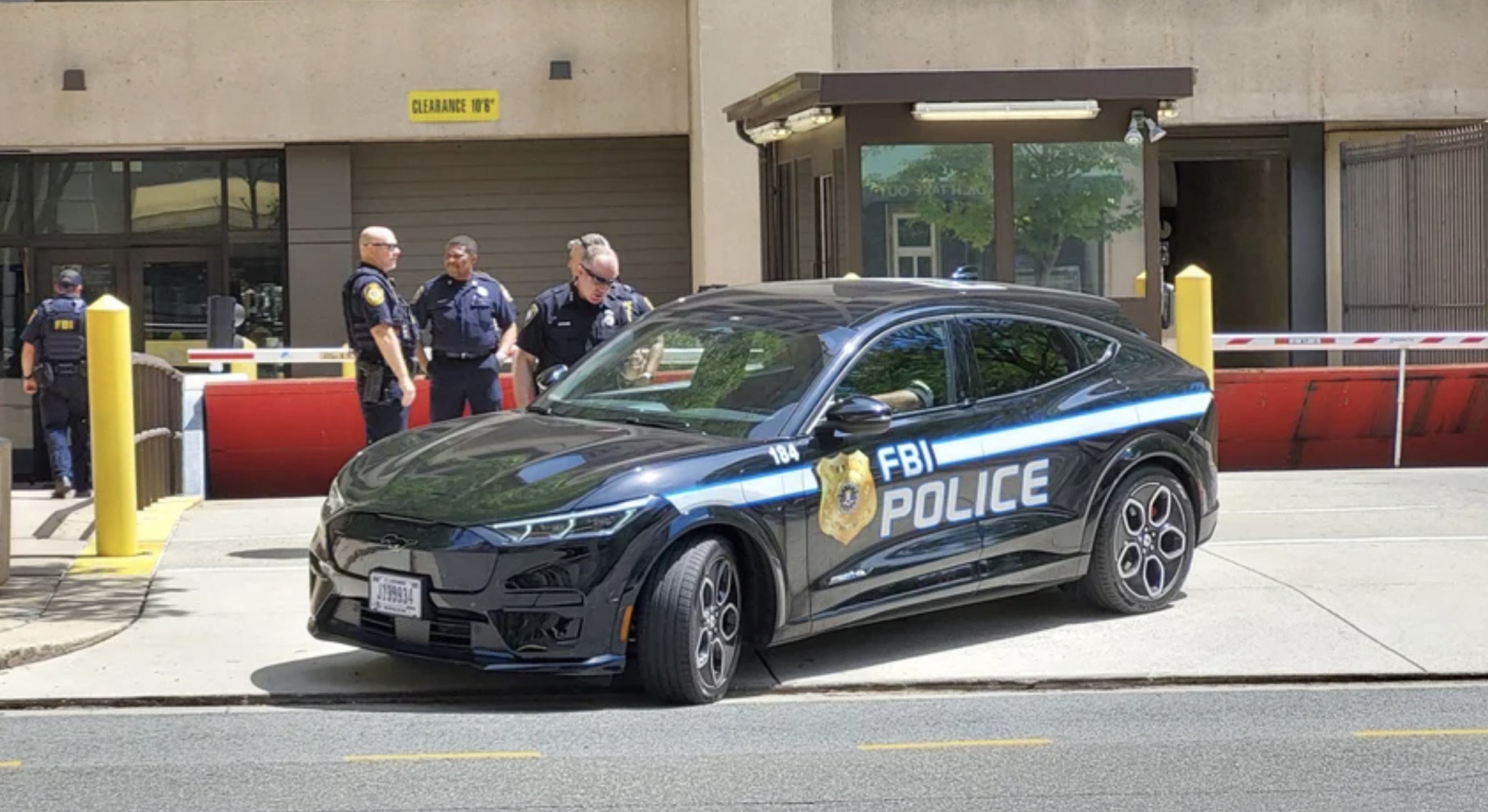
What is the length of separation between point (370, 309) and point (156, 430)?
2.96 metres

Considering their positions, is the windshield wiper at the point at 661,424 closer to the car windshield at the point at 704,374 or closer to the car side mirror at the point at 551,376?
the car windshield at the point at 704,374

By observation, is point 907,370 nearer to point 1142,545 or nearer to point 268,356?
point 1142,545

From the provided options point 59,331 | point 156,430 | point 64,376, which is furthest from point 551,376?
point 64,376

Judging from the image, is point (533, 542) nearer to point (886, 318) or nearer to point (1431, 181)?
point (886, 318)

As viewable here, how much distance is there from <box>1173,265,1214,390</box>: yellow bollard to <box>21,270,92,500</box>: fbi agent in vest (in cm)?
809

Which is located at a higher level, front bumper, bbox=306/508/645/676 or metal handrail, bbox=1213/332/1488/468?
metal handrail, bbox=1213/332/1488/468

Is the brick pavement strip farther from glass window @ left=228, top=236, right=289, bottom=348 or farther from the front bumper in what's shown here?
glass window @ left=228, top=236, right=289, bottom=348

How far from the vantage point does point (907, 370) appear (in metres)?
8.08

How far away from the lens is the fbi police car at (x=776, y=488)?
6867mm

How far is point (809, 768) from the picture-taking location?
6.26 meters

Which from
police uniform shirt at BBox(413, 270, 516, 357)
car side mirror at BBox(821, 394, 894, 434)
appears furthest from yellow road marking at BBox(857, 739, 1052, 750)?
police uniform shirt at BBox(413, 270, 516, 357)

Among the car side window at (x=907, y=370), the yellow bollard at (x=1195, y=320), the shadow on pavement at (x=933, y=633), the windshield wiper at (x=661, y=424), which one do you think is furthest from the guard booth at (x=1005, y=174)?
the windshield wiper at (x=661, y=424)

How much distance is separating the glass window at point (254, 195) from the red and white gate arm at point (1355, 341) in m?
10.5

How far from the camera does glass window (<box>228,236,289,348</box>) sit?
20.4 m
